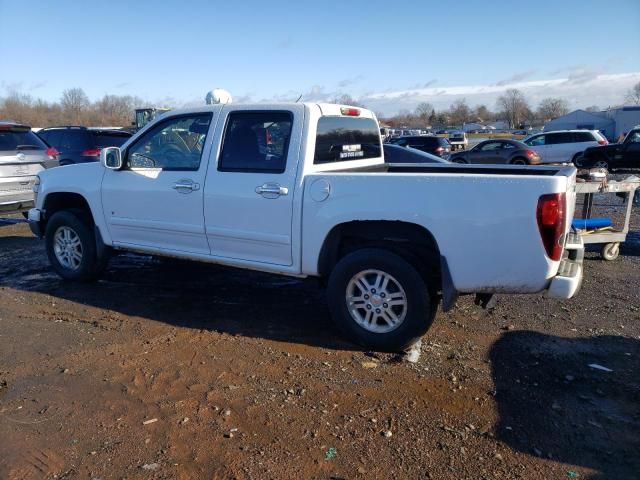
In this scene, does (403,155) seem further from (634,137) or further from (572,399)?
(634,137)

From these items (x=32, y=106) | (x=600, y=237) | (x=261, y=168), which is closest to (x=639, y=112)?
(x=600, y=237)

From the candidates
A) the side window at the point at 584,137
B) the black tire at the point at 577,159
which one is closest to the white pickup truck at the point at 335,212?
the black tire at the point at 577,159

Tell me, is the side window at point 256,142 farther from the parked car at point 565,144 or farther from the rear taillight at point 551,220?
the parked car at point 565,144

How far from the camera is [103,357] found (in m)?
4.37

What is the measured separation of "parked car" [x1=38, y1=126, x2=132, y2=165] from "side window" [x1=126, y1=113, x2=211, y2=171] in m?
8.07

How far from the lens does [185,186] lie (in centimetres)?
512

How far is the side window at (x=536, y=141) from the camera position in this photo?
79.1 ft

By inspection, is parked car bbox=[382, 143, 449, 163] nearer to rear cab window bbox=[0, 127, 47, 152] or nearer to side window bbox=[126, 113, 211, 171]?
side window bbox=[126, 113, 211, 171]

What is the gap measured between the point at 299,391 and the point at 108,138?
37.6 feet

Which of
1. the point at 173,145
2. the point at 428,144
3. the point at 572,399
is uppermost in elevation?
the point at 173,145

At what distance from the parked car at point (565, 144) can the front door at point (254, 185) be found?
21320mm

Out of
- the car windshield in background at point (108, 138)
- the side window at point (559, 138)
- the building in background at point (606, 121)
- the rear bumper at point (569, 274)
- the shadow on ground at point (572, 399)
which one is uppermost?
the car windshield in background at point (108, 138)

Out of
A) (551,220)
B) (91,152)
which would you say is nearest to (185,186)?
(551,220)

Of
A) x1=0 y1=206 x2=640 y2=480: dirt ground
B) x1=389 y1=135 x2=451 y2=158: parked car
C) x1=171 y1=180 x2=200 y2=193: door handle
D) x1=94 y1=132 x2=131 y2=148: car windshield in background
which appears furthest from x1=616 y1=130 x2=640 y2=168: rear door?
x1=171 y1=180 x2=200 y2=193: door handle
